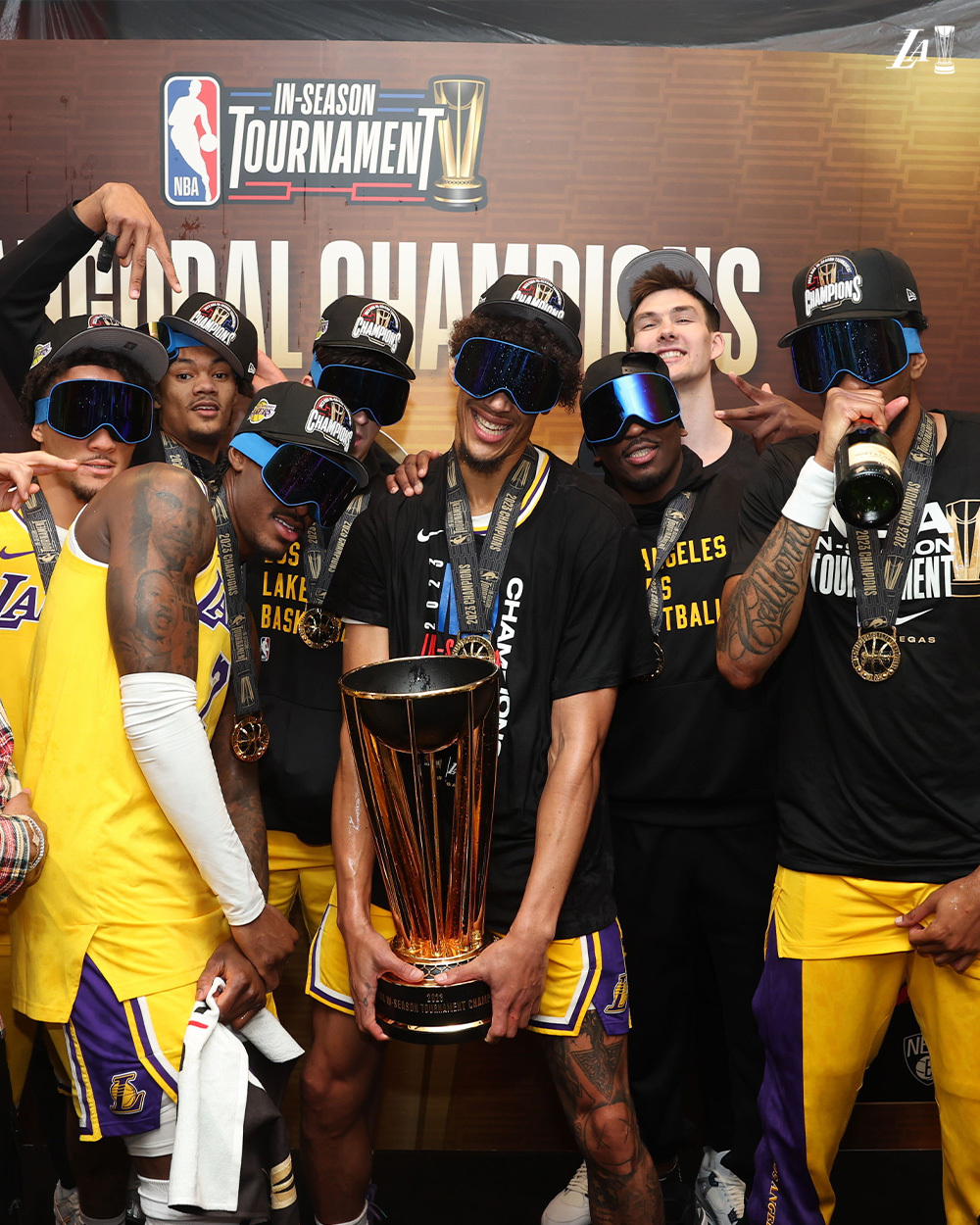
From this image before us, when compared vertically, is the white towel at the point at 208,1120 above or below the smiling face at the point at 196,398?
below

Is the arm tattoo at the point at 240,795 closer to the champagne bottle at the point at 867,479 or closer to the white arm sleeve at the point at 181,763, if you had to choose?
the white arm sleeve at the point at 181,763

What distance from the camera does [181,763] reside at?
6.95 feet

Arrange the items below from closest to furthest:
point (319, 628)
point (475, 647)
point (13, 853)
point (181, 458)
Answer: point (13, 853) → point (475, 647) → point (319, 628) → point (181, 458)

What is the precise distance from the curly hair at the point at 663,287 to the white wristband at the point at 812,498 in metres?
1.29

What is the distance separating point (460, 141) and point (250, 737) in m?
2.19

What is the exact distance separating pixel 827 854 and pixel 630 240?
2.22 metres

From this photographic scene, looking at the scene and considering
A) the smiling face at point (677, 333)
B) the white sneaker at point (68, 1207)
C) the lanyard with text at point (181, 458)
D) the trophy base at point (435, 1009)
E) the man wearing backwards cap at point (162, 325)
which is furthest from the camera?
the smiling face at point (677, 333)

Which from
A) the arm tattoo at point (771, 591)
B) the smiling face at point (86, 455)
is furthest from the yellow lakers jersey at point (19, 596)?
the arm tattoo at point (771, 591)

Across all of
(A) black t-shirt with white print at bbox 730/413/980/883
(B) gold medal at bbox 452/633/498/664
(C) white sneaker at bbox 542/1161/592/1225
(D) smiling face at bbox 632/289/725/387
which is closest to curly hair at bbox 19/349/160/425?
(B) gold medal at bbox 452/633/498/664

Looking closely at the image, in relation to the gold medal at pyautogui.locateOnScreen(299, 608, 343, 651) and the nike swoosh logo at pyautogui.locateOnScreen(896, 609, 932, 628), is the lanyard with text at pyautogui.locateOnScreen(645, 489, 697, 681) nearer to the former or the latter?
the nike swoosh logo at pyautogui.locateOnScreen(896, 609, 932, 628)

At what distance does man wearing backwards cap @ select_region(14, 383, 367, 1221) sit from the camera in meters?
2.12

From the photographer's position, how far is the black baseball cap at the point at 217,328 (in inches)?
137

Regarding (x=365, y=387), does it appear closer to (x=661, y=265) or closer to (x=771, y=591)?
(x=661, y=265)

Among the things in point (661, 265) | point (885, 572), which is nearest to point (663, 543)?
point (885, 572)
